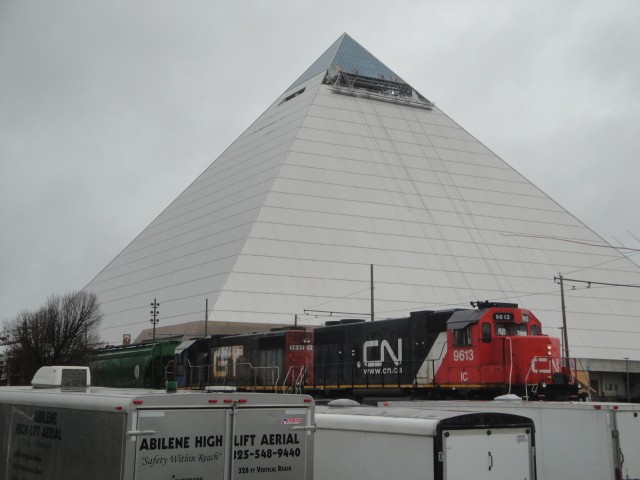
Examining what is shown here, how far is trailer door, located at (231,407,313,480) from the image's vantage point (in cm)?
946

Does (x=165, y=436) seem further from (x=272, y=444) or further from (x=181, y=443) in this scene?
(x=272, y=444)

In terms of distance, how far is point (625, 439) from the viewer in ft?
41.3

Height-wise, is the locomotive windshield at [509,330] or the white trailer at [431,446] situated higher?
the locomotive windshield at [509,330]

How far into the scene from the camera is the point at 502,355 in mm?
23578

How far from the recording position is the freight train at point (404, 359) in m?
23.3

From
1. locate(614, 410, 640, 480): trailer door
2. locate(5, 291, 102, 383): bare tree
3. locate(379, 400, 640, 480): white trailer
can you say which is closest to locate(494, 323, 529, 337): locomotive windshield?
locate(379, 400, 640, 480): white trailer

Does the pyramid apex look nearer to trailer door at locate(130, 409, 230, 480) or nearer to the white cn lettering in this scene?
the white cn lettering

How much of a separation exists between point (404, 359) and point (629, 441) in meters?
14.4

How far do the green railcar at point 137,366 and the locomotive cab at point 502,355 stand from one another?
17916 millimetres

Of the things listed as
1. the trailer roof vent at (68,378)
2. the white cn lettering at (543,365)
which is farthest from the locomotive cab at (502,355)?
the trailer roof vent at (68,378)

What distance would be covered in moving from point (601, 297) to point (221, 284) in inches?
1375

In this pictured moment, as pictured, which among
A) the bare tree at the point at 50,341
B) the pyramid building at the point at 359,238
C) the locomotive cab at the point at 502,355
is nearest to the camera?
the locomotive cab at the point at 502,355

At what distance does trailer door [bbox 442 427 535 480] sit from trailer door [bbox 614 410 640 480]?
3.01m

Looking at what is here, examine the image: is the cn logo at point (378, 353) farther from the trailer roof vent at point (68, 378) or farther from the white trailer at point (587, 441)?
the trailer roof vent at point (68, 378)
